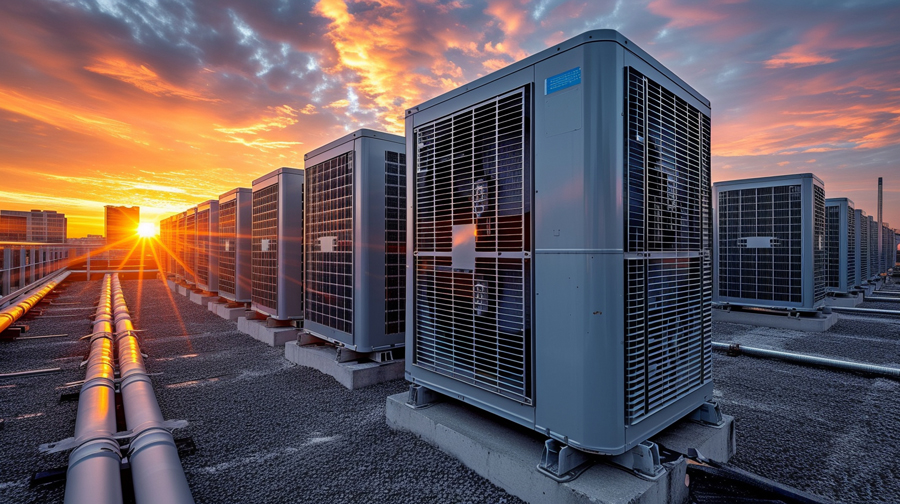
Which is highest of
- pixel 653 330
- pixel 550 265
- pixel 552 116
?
pixel 552 116

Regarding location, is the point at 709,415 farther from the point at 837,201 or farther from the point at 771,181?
the point at 837,201

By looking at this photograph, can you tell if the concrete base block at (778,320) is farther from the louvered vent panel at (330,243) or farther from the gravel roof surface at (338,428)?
the louvered vent panel at (330,243)

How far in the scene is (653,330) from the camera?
9.37ft

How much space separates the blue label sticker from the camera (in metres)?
2.63

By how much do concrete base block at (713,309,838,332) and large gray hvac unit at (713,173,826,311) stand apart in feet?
0.88

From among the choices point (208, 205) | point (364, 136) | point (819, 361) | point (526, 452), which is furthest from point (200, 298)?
point (819, 361)

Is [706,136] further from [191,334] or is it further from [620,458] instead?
[191,334]

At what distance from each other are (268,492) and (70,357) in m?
6.98

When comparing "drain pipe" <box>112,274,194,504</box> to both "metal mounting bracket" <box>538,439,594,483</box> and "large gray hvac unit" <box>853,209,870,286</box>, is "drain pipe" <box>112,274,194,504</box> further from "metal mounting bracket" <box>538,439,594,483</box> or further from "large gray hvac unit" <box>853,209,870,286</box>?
"large gray hvac unit" <box>853,209,870,286</box>

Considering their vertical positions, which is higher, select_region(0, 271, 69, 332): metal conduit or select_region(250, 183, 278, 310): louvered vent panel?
select_region(250, 183, 278, 310): louvered vent panel

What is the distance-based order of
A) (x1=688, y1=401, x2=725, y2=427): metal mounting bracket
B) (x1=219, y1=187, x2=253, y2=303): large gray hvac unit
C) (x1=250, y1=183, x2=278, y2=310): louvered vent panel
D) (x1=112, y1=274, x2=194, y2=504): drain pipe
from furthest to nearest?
(x1=219, y1=187, x2=253, y2=303): large gray hvac unit, (x1=250, y1=183, x2=278, y2=310): louvered vent panel, (x1=688, y1=401, x2=725, y2=427): metal mounting bracket, (x1=112, y1=274, x2=194, y2=504): drain pipe

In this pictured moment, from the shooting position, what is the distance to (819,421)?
14.5 feet

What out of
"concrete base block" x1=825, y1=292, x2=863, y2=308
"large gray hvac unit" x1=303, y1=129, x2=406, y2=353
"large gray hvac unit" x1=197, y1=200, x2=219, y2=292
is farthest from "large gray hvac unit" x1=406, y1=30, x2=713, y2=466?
"concrete base block" x1=825, y1=292, x2=863, y2=308

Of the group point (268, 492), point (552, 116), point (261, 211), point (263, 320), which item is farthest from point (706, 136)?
point (263, 320)
